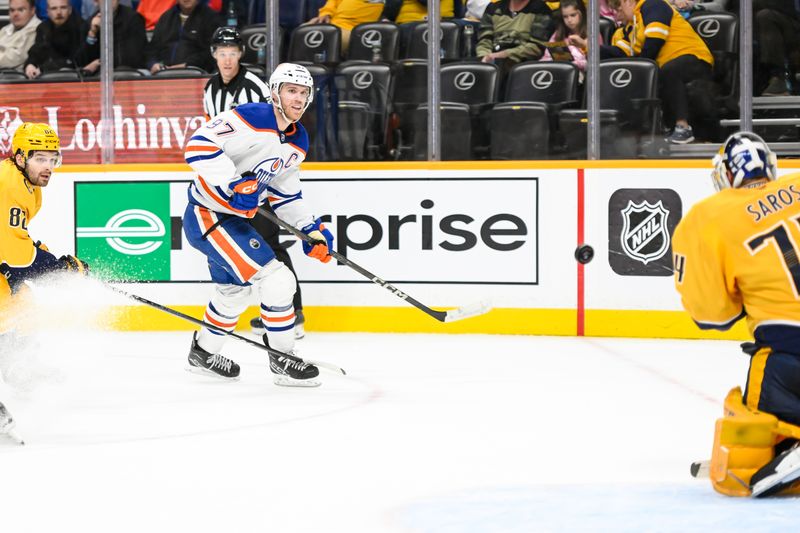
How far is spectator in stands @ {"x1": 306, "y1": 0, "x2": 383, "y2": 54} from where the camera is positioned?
6.17 m

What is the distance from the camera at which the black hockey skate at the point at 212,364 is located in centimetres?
450

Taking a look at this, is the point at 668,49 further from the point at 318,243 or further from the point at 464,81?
the point at 318,243

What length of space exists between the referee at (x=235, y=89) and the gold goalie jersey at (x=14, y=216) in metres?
1.85

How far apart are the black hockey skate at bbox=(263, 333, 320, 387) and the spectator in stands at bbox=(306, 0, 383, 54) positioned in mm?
2299

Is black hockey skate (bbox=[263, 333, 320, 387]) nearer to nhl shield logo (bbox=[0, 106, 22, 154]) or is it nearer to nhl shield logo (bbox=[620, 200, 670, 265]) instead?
nhl shield logo (bbox=[620, 200, 670, 265])

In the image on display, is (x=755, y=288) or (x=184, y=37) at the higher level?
(x=184, y=37)

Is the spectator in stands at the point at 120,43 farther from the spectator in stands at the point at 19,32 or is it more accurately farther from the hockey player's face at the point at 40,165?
the hockey player's face at the point at 40,165

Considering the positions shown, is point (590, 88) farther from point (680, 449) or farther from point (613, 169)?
point (680, 449)

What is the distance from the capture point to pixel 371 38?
613 cm

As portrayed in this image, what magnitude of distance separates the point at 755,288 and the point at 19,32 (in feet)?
16.1

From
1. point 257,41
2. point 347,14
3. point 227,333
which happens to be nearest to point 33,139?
point 227,333

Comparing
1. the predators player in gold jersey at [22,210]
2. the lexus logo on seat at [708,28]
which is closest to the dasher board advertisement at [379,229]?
the lexus logo on seat at [708,28]

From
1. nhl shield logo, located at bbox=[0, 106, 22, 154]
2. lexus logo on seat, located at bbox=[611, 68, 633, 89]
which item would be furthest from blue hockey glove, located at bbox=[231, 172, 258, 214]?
nhl shield logo, located at bbox=[0, 106, 22, 154]

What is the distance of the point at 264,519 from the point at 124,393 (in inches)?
73.0
